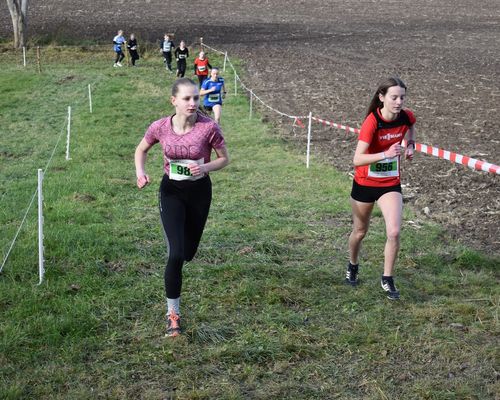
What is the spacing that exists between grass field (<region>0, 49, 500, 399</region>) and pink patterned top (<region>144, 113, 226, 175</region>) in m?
1.42

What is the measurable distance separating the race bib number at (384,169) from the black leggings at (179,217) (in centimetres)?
159

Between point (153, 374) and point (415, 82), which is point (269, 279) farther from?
point (415, 82)

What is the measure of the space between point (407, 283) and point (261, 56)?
2586cm

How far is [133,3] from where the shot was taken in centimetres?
5091

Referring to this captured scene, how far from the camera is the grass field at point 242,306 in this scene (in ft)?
16.1

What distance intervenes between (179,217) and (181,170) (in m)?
0.39

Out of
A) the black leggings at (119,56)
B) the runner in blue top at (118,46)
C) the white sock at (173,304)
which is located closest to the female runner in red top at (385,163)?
the white sock at (173,304)

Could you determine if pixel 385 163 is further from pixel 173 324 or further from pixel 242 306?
→ pixel 173 324

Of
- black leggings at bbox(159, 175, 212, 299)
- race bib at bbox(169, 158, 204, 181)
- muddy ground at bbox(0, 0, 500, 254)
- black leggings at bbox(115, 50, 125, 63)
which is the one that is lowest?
black leggings at bbox(115, 50, 125, 63)

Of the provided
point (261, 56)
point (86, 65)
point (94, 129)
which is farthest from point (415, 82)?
point (86, 65)

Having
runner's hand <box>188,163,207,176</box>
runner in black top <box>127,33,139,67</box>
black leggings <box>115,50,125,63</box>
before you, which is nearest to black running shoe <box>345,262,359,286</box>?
runner's hand <box>188,163,207,176</box>

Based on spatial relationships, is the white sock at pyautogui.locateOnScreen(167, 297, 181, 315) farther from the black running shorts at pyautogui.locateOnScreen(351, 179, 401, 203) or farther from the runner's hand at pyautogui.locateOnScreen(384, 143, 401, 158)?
the runner's hand at pyautogui.locateOnScreen(384, 143, 401, 158)

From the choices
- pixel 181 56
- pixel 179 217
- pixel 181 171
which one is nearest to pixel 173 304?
pixel 179 217

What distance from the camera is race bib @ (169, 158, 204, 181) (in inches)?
221
